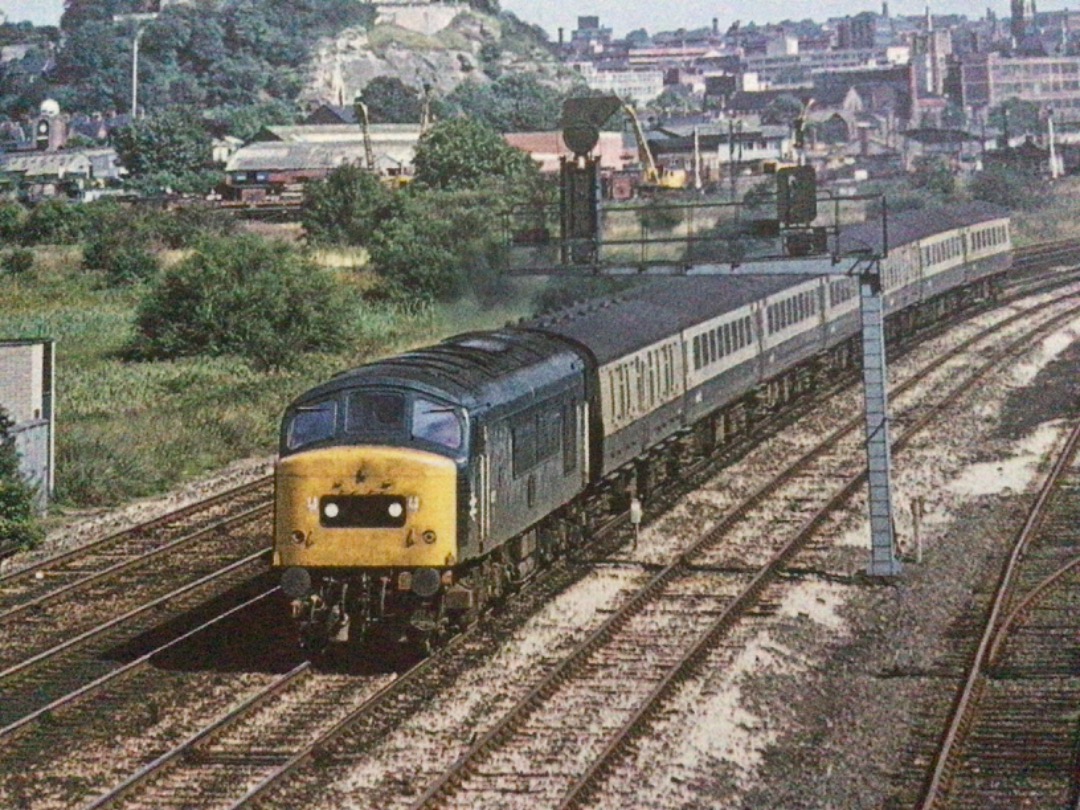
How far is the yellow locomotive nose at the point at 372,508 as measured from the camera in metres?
17.5

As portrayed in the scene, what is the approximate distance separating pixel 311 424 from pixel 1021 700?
754 centimetres

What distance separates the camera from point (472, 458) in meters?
18.0

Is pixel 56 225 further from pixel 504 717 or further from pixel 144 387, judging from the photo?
pixel 504 717

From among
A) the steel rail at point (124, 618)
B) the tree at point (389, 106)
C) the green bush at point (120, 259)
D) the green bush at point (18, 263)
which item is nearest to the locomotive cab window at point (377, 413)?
the steel rail at point (124, 618)

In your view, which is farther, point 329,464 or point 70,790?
point 329,464

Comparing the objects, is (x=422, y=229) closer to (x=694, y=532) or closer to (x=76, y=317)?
(x=76, y=317)

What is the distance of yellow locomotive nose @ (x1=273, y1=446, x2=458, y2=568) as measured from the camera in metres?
17.5

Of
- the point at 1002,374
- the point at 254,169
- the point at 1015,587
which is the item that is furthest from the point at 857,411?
the point at 254,169

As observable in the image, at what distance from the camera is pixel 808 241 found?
22.1m

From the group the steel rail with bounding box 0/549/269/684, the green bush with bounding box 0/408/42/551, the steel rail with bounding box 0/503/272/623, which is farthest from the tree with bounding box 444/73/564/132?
the steel rail with bounding box 0/549/269/684

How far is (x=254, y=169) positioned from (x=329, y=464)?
88.1 metres

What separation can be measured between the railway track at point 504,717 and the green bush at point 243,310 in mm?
23797

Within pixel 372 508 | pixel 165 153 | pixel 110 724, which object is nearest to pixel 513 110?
pixel 165 153

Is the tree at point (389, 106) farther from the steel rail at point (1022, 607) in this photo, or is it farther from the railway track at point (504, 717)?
the railway track at point (504, 717)
